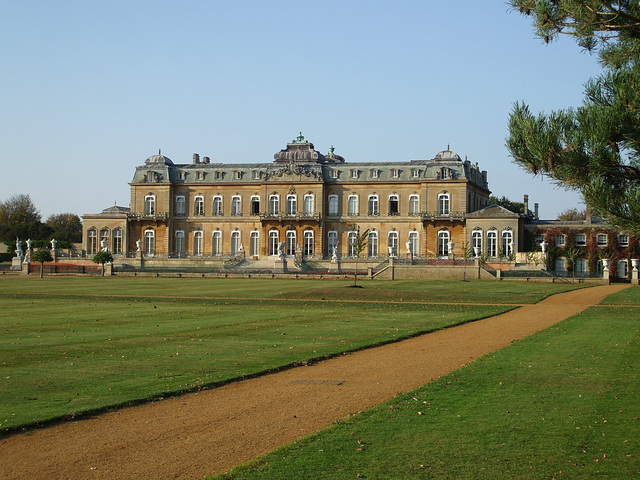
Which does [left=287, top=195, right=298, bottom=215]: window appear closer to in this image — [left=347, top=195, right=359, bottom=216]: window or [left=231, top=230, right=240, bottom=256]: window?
[left=347, top=195, right=359, bottom=216]: window

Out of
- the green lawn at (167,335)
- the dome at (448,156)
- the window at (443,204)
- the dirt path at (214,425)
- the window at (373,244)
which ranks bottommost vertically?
the dirt path at (214,425)

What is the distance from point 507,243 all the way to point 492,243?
1.42m

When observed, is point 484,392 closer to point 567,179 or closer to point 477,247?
point 567,179

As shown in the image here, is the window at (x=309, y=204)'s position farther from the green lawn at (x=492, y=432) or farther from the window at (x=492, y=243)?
the green lawn at (x=492, y=432)

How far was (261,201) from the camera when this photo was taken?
80.0 m

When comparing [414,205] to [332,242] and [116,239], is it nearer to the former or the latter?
[332,242]

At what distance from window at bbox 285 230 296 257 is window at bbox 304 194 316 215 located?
2.62 m

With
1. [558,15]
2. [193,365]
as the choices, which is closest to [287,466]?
[193,365]

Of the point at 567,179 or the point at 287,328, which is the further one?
the point at 287,328

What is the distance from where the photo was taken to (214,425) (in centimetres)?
1010

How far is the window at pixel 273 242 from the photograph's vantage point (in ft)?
262

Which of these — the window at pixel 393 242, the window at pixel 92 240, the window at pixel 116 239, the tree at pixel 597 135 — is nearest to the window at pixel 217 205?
the window at pixel 116 239

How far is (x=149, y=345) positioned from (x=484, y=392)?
27.0 ft

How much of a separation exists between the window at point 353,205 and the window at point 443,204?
8.65 meters
